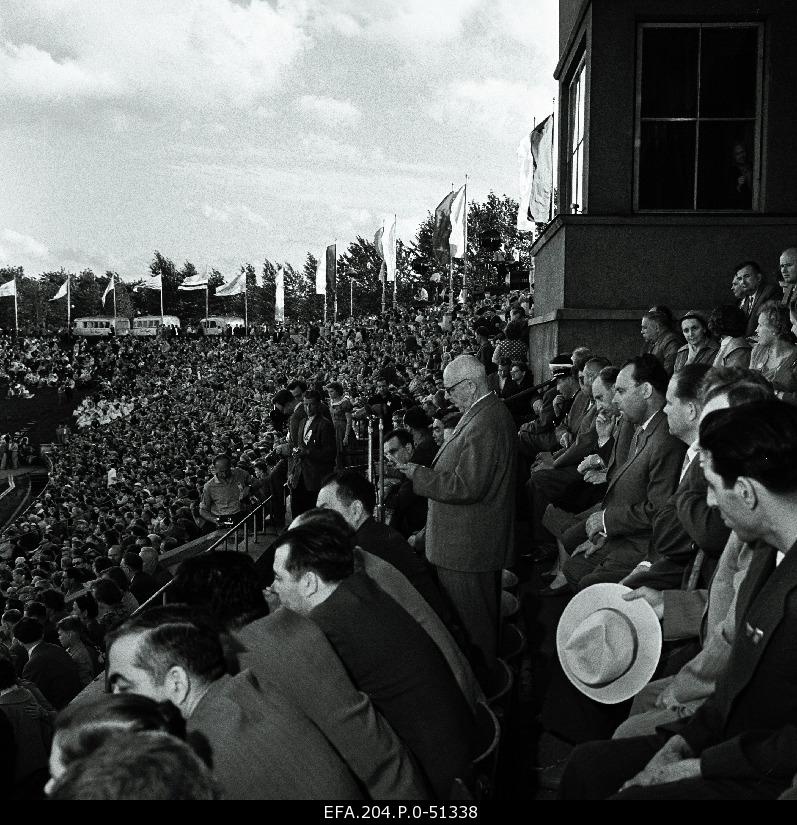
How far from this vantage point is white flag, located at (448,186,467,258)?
2391 centimetres

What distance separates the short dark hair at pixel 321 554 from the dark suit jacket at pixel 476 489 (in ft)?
5.58

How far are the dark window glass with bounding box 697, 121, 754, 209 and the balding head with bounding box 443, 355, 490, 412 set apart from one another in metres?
5.86

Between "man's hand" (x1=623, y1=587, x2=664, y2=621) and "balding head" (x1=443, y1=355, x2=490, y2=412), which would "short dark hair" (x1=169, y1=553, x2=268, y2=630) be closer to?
"man's hand" (x1=623, y1=587, x2=664, y2=621)

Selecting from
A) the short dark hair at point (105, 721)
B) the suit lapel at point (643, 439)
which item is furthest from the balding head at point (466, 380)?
the short dark hair at point (105, 721)

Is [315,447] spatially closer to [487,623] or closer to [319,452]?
[319,452]

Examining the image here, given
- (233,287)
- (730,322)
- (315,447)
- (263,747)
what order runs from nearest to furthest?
1. (263,747)
2. (730,322)
3. (315,447)
4. (233,287)

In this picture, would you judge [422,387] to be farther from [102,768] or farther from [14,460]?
[14,460]

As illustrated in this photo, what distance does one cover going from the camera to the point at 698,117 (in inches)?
389

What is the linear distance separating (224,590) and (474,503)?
1.89 meters

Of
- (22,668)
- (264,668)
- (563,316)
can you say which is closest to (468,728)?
(264,668)

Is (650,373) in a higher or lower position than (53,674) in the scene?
higher

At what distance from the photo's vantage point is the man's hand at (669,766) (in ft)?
8.20

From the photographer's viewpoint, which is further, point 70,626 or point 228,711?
point 70,626

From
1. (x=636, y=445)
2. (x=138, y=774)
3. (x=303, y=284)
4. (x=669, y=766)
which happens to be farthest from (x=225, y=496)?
(x=303, y=284)
